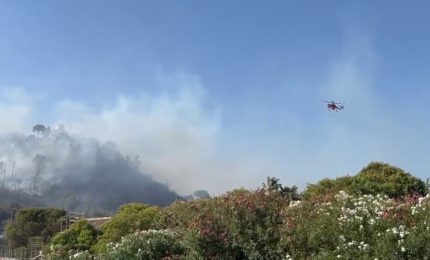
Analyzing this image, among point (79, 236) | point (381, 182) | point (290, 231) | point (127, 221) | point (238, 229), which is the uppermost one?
point (381, 182)

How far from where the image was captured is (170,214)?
19.5 m

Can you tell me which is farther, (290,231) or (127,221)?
(127,221)

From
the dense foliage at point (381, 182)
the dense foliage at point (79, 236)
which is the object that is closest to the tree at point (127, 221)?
the dense foliage at point (79, 236)

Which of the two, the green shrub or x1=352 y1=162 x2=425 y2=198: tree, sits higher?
x1=352 y1=162 x2=425 y2=198: tree

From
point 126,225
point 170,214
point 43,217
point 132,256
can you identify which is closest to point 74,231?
point 126,225

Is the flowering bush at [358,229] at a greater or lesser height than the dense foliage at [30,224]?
lesser

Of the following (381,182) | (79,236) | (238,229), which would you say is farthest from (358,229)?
(79,236)

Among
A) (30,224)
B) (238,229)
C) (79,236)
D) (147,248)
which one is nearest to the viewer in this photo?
(238,229)

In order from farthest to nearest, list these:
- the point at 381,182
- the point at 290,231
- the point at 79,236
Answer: the point at 79,236 < the point at 381,182 < the point at 290,231

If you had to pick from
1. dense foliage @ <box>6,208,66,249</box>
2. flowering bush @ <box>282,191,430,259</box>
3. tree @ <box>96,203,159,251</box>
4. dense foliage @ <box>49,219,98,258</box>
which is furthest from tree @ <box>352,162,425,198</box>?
dense foliage @ <box>6,208,66,249</box>

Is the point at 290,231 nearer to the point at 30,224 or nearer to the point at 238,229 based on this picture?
the point at 238,229

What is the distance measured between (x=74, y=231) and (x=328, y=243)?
35085 mm

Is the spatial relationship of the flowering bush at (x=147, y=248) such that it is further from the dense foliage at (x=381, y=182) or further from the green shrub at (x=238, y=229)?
the dense foliage at (x=381, y=182)

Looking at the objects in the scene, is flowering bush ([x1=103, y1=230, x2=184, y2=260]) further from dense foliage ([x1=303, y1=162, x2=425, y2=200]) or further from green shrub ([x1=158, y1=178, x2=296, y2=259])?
dense foliage ([x1=303, y1=162, x2=425, y2=200])
